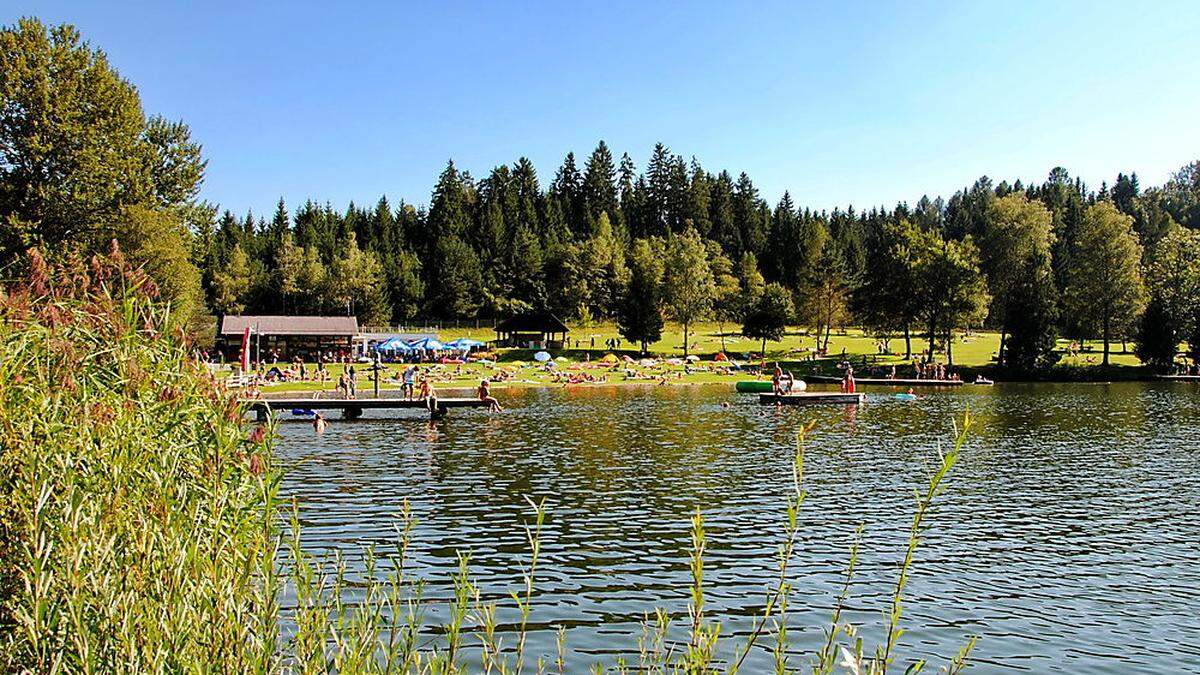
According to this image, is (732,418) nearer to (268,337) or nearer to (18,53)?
(18,53)

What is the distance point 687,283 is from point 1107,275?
39.8 m

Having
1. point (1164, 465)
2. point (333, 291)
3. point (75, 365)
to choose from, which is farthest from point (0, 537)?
point (333, 291)

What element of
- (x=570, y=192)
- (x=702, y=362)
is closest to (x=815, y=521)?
(x=702, y=362)

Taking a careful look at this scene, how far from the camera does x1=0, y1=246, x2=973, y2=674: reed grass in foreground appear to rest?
6.18 metres

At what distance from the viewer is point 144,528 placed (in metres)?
6.80

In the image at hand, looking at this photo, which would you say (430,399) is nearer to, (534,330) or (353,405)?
(353,405)

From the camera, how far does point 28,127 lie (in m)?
53.5

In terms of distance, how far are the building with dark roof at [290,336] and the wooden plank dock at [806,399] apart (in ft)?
179

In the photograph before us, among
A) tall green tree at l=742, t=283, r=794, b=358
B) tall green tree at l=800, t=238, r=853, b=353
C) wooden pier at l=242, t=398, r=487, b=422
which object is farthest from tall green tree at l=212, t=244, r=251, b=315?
wooden pier at l=242, t=398, r=487, b=422

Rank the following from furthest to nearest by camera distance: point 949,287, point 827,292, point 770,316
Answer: point 827,292, point 770,316, point 949,287

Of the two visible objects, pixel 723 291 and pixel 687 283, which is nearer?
pixel 687 283

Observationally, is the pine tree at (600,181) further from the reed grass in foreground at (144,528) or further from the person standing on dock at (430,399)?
the reed grass in foreground at (144,528)

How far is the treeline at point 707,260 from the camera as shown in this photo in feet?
281

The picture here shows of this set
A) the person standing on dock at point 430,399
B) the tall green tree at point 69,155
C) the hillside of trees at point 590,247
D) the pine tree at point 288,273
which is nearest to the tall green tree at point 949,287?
the hillside of trees at point 590,247
